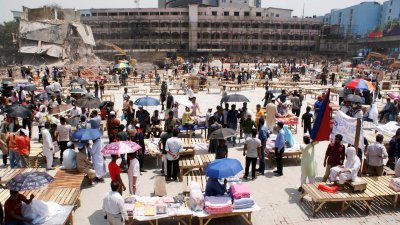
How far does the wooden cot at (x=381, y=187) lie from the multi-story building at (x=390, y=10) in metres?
110

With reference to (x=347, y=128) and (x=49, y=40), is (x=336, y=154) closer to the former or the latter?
(x=347, y=128)

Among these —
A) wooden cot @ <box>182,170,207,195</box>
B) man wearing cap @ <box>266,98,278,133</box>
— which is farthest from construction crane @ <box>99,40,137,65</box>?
wooden cot @ <box>182,170,207,195</box>

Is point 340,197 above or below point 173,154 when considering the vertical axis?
below

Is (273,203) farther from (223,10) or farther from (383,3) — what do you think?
(383,3)

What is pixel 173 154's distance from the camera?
31.3 feet

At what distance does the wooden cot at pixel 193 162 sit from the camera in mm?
9898

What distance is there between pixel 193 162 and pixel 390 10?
4567 inches

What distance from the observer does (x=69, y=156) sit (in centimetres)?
912

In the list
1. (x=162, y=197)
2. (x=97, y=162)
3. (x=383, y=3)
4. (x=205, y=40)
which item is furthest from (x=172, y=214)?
(x=383, y=3)

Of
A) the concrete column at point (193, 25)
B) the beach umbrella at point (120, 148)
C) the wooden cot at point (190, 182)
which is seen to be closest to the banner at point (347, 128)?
the wooden cot at point (190, 182)

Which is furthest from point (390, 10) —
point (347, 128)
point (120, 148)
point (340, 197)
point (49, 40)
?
point (120, 148)

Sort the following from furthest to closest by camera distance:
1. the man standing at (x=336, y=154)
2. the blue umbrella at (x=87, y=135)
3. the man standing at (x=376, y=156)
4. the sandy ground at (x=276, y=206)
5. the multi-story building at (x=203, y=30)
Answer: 1. the multi-story building at (x=203, y=30)
2. the blue umbrella at (x=87, y=135)
3. the man standing at (x=376, y=156)
4. the man standing at (x=336, y=154)
5. the sandy ground at (x=276, y=206)

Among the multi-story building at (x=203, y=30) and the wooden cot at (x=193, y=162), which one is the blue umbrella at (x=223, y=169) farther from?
the multi-story building at (x=203, y=30)

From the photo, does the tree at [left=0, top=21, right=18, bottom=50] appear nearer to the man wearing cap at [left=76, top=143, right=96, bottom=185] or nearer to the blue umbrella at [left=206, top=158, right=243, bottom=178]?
the man wearing cap at [left=76, top=143, right=96, bottom=185]
